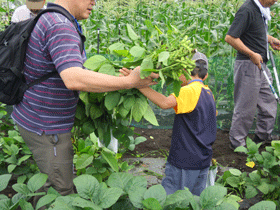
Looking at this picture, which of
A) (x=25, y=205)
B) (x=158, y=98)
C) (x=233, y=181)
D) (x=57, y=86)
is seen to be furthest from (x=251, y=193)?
(x=25, y=205)

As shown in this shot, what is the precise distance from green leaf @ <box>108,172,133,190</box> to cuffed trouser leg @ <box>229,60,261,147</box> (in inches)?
123

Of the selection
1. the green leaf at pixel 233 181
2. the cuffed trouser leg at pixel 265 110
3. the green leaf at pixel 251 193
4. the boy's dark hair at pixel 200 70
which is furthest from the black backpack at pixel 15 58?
the cuffed trouser leg at pixel 265 110

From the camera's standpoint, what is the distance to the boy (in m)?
2.37

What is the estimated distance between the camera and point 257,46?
4078 mm

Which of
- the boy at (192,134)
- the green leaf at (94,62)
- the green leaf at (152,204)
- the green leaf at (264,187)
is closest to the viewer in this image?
the green leaf at (152,204)

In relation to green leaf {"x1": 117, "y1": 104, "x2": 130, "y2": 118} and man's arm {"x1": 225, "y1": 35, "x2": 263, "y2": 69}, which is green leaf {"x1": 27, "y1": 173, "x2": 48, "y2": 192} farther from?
man's arm {"x1": 225, "y1": 35, "x2": 263, "y2": 69}

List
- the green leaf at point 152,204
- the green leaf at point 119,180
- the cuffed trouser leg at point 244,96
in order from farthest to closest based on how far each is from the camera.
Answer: the cuffed trouser leg at point 244,96, the green leaf at point 119,180, the green leaf at point 152,204

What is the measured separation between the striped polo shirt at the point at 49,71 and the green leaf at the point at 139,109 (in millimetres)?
380

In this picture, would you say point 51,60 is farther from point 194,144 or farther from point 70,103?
point 194,144

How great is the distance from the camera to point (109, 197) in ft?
4.02

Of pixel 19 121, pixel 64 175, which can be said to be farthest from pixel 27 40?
pixel 64 175

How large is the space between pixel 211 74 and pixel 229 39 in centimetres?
116

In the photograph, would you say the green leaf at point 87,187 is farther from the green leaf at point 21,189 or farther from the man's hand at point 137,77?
the man's hand at point 137,77

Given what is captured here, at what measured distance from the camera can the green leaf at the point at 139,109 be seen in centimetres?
168
